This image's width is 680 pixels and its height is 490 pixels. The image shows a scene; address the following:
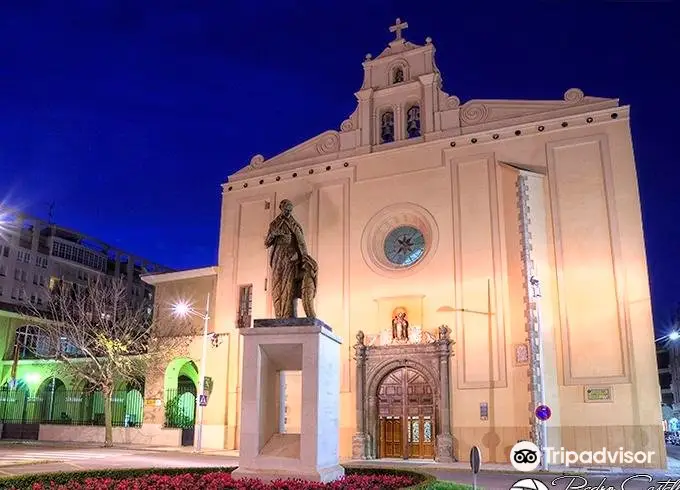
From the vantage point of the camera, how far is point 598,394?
73.6 ft

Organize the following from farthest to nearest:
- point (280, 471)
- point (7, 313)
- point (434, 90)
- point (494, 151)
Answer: point (7, 313) < point (434, 90) < point (494, 151) < point (280, 471)

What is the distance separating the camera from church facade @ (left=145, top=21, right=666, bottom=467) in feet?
75.0

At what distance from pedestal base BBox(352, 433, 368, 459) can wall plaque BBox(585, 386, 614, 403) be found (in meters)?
8.51

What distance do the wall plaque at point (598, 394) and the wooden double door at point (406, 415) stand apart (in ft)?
19.0

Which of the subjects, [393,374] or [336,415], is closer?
[336,415]

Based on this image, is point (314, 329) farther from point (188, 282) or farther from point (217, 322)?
point (188, 282)

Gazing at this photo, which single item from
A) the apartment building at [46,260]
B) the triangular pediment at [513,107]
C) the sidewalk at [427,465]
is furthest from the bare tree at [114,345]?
the apartment building at [46,260]

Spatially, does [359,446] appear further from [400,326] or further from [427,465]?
[400,326]

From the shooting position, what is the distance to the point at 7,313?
40656 millimetres

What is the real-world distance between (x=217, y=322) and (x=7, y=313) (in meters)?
18.4

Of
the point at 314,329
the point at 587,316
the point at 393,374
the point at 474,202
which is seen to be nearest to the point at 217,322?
the point at 393,374

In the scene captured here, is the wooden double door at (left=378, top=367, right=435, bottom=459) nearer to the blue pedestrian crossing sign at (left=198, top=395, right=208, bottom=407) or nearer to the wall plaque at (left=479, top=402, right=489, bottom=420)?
the wall plaque at (left=479, top=402, right=489, bottom=420)

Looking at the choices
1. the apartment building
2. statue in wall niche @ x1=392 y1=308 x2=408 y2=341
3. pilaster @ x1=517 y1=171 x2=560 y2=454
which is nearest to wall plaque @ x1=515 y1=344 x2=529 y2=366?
pilaster @ x1=517 y1=171 x2=560 y2=454

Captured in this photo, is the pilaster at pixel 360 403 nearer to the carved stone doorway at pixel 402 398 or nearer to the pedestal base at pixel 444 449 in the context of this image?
the carved stone doorway at pixel 402 398
